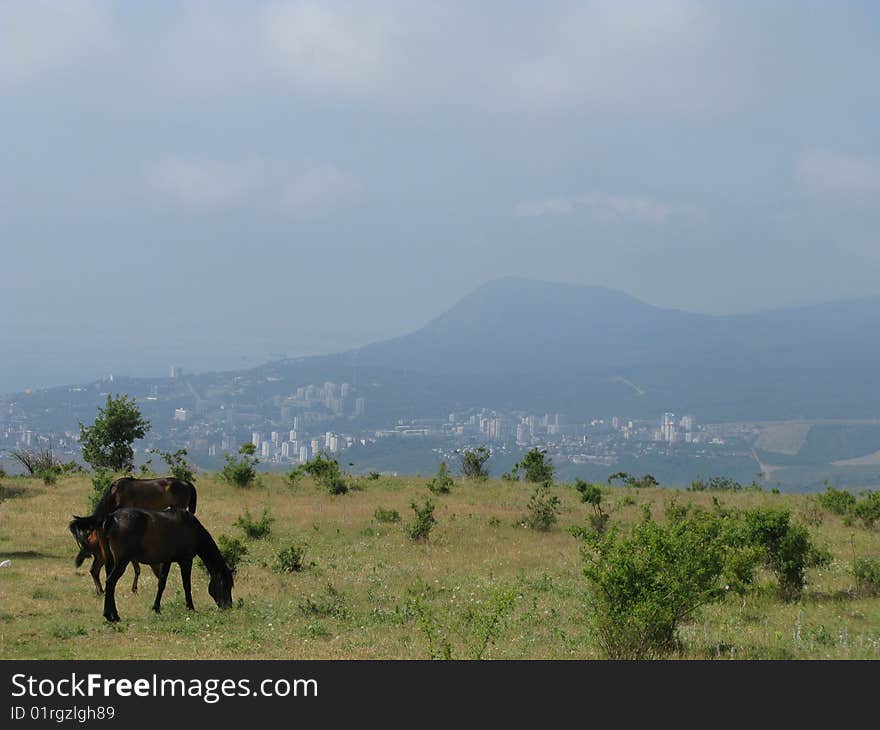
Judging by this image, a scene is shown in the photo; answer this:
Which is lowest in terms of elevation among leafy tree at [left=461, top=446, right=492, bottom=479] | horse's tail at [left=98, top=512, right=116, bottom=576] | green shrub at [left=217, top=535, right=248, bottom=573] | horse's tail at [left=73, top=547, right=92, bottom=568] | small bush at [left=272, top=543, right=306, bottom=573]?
leafy tree at [left=461, top=446, right=492, bottom=479]

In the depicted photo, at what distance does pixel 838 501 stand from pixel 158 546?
2467cm

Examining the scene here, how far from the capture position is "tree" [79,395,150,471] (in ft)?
147

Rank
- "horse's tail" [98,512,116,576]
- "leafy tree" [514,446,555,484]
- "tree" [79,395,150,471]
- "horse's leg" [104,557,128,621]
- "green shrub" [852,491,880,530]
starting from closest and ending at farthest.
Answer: "horse's leg" [104,557,128,621] < "horse's tail" [98,512,116,576] < "green shrub" [852,491,880,530] < "leafy tree" [514,446,555,484] < "tree" [79,395,150,471]

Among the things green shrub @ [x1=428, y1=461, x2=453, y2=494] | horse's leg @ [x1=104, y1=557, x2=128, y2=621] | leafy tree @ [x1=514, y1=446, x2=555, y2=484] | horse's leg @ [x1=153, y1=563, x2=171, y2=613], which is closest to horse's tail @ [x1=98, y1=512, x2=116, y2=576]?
horse's leg @ [x1=104, y1=557, x2=128, y2=621]

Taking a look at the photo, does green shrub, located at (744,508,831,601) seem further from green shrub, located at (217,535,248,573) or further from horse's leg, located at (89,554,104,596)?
horse's leg, located at (89,554,104,596)

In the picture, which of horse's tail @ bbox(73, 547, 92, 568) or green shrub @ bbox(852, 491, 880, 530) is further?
green shrub @ bbox(852, 491, 880, 530)

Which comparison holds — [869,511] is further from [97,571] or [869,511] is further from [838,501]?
[97,571]

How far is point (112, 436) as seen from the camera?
4512 centimetres

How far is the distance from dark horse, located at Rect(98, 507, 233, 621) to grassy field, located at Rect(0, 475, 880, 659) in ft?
1.31
